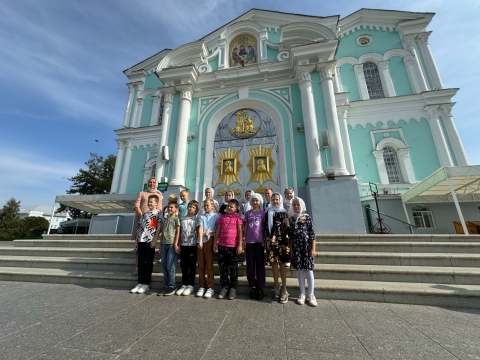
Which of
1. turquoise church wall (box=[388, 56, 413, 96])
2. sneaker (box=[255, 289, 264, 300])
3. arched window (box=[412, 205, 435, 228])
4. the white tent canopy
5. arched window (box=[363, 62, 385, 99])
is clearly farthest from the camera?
arched window (box=[363, 62, 385, 99])

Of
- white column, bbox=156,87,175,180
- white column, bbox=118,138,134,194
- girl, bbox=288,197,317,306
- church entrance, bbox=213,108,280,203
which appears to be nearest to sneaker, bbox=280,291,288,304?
girl, bbox=288,197,317,306

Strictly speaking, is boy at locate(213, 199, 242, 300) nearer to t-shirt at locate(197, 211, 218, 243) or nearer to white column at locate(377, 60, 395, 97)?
t-shirt at locate(197, 211, 218, 243)

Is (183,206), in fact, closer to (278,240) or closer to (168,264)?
(168,264)

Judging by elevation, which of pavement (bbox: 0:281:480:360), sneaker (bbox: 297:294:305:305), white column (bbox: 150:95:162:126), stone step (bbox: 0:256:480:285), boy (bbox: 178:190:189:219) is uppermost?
white column (bbox: 150:95:162:126)

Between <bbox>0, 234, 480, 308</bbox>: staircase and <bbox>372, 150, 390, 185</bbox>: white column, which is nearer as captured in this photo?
<bbox>0, 234, 480, 308</bbox>: staircase

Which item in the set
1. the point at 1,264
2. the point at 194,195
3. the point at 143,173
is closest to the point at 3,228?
the point at 143,173

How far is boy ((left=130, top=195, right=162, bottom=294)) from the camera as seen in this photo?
13.4ft

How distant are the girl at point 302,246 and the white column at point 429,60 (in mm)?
14454

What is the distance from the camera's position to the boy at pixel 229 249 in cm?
376

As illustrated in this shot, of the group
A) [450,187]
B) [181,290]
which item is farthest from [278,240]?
[450,187]

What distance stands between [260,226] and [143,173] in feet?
37.8

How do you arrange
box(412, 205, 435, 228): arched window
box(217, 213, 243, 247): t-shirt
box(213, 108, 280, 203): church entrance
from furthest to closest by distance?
box(412, 205, 435, 228): arched window, box(213, 108, 280, 203): church entrance, box(217, 213, 243, 247): t-shirt

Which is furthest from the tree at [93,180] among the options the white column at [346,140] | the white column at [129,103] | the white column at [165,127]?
the white column at [346,140]

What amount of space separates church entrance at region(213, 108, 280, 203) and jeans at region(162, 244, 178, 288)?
4.88 m
